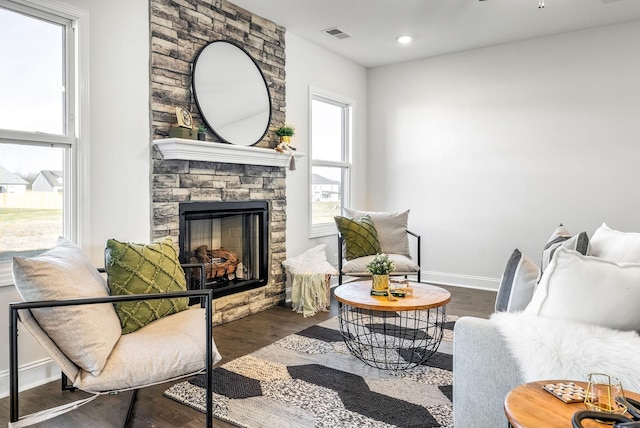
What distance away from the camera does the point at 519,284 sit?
1.88 m

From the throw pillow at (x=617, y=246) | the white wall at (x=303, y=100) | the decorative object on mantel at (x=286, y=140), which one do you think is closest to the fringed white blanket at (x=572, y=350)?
the throw pillow at (x=617, y=246)

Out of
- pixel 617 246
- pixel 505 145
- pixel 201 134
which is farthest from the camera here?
pixel 505 145

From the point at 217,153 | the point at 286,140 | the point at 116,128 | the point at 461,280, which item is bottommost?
the point at 461,280

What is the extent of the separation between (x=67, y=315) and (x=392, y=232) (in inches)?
130

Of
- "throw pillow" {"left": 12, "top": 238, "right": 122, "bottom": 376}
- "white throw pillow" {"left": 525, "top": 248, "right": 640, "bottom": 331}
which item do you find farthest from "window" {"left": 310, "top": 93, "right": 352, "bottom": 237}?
"white throw pillow" {"left": 525, "top": 248, "right": 640, "bottom": 331}

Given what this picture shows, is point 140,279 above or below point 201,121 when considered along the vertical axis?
Result: below

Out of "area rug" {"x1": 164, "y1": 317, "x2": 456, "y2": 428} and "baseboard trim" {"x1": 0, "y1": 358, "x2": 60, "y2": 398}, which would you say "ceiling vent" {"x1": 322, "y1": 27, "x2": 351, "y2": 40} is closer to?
"area rug" {"x1": 164, "y1": 317, "x2": 456, "y2": 428}

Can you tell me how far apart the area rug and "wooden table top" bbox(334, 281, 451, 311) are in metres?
0.43

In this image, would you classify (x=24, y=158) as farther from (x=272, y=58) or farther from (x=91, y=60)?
(x=272, y=58)

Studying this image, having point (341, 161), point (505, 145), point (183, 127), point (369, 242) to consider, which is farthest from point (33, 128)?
point (505, 145)

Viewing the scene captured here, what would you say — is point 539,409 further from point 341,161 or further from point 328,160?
point 341,161

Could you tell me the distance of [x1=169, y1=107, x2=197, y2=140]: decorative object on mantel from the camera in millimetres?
3127

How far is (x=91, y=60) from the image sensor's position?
8.97 ft

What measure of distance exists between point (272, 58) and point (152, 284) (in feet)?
8.95
